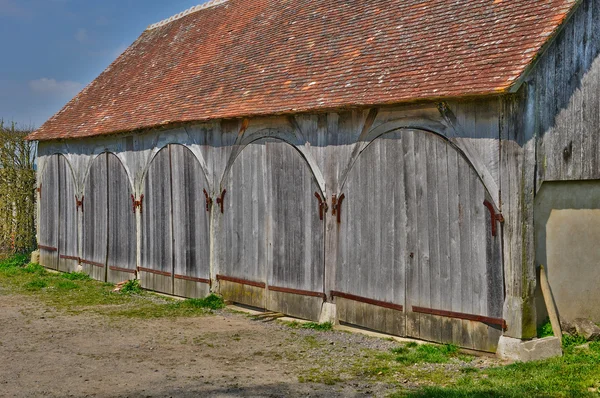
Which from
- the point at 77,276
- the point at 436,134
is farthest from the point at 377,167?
the point at 77,276

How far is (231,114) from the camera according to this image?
11781 millimetres

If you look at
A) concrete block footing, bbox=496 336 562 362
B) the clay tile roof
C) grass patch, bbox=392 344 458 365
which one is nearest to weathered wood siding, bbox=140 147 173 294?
the clay tile roof

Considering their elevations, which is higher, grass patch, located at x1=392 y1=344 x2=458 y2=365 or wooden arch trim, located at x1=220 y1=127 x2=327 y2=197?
wooden arch trim, located at x1=220 y1=127 x2=327 y2=197

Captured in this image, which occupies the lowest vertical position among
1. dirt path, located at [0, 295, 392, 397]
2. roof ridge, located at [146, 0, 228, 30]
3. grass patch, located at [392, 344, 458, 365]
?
dirt path, located at [0, 295, 392, 397]

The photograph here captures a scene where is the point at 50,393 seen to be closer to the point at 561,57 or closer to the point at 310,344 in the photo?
the point at 310,344

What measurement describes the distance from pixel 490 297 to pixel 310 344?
2.51 metres

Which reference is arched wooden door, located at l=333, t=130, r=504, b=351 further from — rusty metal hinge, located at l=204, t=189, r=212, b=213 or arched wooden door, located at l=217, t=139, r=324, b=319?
rusty metal hinge, located at l=204, t=189, r=212, b=213

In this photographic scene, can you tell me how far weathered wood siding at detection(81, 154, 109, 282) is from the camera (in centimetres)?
1630

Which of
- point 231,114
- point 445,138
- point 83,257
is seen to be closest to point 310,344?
point 445,138

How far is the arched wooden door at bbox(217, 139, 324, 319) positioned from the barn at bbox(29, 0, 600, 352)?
0.03m

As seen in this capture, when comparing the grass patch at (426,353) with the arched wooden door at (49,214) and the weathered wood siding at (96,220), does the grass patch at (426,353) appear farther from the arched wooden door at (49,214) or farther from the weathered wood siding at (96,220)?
the arched wooden door at (49,214)

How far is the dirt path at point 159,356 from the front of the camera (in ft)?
23.4

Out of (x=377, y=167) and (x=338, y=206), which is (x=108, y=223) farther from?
(x=377, y=167)

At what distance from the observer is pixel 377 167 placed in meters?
9.82
